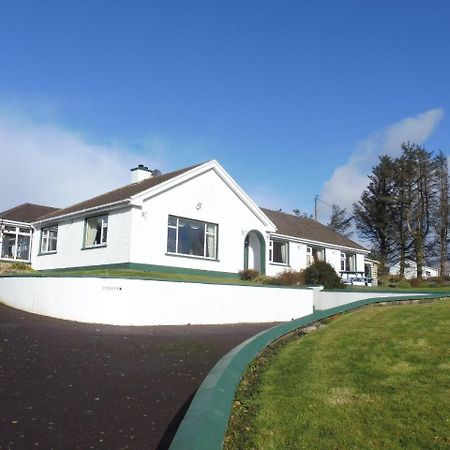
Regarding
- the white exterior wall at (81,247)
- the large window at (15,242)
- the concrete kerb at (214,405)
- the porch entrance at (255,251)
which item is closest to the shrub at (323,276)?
the porch entrance at (255,251)

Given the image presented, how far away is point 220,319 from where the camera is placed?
51.4 feet

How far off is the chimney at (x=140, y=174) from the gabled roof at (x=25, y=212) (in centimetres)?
687

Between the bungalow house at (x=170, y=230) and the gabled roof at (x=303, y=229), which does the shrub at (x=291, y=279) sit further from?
the gabled roof at (x=303, y=229)

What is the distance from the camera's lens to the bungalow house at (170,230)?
22281 mm

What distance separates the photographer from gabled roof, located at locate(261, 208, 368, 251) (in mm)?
33500

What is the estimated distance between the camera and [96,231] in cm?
2447

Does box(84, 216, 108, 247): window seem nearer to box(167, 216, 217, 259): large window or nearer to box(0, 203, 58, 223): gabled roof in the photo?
box(167, 216, 217, 259): large window

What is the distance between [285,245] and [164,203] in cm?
1130

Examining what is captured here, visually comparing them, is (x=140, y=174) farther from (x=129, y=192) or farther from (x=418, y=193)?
(x=418, y=193)

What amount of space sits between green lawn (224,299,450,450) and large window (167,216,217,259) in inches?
588

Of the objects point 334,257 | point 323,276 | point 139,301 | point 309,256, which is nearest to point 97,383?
point 139,301

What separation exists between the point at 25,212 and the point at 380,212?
3659cm

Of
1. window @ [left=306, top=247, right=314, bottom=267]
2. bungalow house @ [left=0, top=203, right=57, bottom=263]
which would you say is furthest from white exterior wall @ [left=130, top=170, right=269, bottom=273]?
bungalow house @ [left=0, top=203, right=57, bottom=263]

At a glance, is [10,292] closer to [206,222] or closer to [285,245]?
[206,222]
